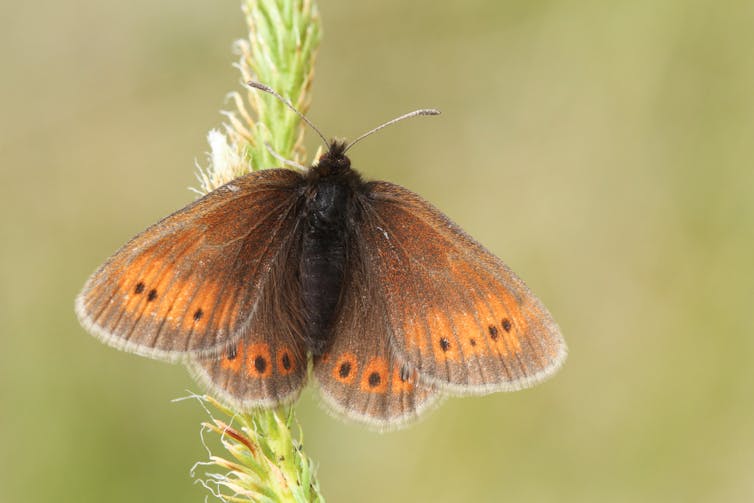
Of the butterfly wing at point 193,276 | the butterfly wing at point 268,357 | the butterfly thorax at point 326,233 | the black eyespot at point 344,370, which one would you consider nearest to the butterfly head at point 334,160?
the butterfly thorax at point 326,233

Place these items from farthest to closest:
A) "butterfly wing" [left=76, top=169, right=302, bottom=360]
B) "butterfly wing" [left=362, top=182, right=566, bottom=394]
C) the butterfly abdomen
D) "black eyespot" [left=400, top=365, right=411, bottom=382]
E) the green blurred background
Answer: the green blurred background
the butterfly abdomen
"black eyespot" [left=400, top=365, right=411, bottom=382]
"butterfly wing" [left=362, top=182, right=566, bottom=394]
"butterfly wing" [left=76, top=169, right=302, bottom=360]

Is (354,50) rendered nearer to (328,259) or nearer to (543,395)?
(543,395)

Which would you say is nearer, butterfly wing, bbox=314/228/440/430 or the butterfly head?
butterfly wing, bbox=314/228/440/430

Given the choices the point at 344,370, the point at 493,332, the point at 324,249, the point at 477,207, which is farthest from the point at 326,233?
the point at 477,207

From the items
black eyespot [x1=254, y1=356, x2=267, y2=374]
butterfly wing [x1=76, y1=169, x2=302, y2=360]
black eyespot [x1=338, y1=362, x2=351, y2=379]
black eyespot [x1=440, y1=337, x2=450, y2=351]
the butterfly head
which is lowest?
black eyespot [x1=254, y1=356, x2=267, y2=374]

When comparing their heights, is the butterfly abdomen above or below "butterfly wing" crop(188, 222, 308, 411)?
above

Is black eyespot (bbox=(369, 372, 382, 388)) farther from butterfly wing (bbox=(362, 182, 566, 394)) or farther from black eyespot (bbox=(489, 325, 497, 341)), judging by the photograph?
black eyespot (bbox=(489, 325, 497, 341))

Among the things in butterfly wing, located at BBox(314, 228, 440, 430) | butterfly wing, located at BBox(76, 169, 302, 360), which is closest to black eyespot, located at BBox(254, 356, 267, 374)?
butterfly wing, located at BBox(76, 169, 302, 360)


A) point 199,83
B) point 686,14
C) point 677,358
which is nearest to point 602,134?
point 686,14
